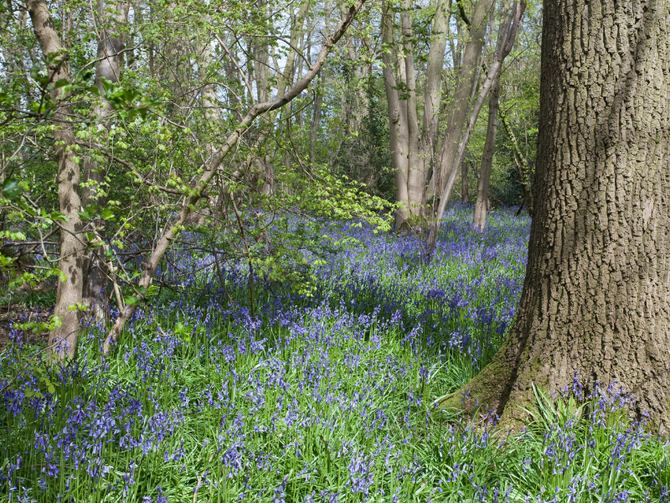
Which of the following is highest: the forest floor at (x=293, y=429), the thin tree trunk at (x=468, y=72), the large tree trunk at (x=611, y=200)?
the thin tree trunk at (x=468, y=72)

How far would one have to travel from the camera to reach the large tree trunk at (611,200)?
265cm

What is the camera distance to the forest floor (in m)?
2.22

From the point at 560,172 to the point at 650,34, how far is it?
0.87m

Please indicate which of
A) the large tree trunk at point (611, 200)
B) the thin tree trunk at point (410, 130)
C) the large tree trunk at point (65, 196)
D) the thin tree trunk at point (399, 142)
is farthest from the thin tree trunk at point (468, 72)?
the large tree trunk at point (65, 196)

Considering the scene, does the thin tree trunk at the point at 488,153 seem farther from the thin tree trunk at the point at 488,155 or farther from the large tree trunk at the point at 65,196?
the large tree trunk at the point at 65,196

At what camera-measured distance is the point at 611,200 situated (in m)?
2.68

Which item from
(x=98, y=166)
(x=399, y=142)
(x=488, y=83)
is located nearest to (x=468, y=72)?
(x=399, y=142)

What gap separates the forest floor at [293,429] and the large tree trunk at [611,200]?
9.8 inches

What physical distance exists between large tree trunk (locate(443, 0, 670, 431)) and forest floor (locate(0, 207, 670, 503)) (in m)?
0.25

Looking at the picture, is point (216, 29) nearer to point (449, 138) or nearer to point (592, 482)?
point (592, 482)

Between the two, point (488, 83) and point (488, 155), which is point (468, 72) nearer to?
point (488, 155)

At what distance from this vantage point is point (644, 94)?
264 cm

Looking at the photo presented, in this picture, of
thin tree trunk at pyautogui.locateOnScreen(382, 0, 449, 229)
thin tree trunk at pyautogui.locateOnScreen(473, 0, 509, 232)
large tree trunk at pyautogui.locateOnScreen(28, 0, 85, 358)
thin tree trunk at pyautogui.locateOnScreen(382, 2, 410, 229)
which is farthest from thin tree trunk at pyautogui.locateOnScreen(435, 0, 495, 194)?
large tree trunk at pyautogui.locateOnScreen(28, 0, 85, 358)

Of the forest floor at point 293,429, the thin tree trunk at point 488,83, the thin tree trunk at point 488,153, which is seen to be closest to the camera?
the forest floor at point 293,429
